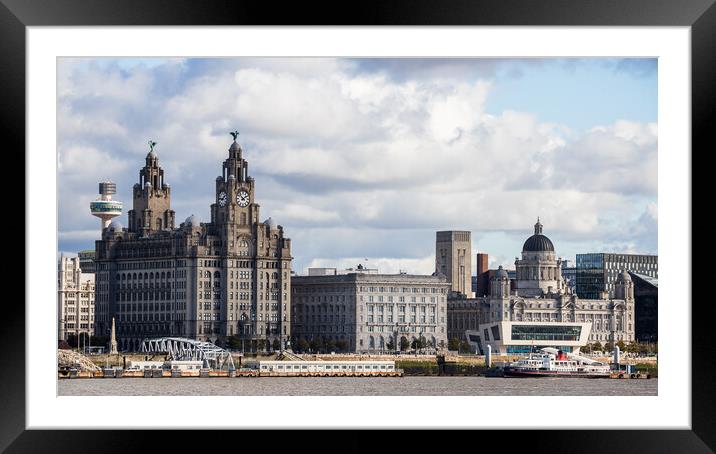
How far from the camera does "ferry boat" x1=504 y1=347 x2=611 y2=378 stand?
34250 millimetres

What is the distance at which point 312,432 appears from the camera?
4.60m

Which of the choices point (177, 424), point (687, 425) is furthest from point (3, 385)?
point (687, 425)

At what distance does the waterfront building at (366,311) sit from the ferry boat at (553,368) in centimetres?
502

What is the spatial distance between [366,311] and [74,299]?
8.02 metres

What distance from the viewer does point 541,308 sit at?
42844 millimetres

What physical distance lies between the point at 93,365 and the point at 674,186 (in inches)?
1267

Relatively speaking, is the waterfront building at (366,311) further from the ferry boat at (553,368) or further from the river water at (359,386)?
the river water at (359,386)

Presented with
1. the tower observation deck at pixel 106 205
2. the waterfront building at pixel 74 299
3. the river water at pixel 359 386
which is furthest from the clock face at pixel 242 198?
the river water at pixel 359 386

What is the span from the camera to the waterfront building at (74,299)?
40.5 meters

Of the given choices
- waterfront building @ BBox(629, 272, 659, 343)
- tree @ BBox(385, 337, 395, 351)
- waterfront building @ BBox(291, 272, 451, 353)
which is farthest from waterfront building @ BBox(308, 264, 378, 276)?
waterfront building @ BBox(629, 272, 659, 343)

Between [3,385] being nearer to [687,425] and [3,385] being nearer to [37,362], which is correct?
[37,362]

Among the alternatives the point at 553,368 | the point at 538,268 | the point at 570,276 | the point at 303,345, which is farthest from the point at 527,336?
the point at 553,368

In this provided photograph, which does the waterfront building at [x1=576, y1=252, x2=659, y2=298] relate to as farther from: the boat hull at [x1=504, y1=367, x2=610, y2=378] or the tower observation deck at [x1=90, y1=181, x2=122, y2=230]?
the tower observation deck at [x1=90, y1=181, x2=122, y2=230]
